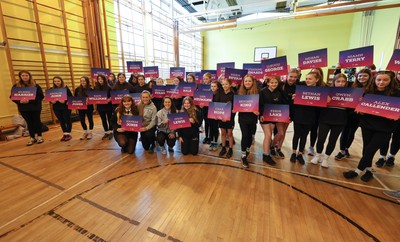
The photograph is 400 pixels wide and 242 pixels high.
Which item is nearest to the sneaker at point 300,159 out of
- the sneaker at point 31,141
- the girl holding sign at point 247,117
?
the girl holding sign at point 247,117

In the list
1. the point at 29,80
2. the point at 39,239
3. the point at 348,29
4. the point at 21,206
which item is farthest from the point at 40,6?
the point at 348,29

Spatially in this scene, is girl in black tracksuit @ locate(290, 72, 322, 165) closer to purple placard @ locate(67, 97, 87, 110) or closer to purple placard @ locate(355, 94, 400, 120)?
purple placard @ locate(355, 94, 400, 120)

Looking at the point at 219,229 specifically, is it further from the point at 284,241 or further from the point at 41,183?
the point at 41,183

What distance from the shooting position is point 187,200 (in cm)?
223

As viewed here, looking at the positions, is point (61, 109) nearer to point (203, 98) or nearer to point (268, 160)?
point (203, 98)

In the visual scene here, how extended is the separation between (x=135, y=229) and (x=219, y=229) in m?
0.82

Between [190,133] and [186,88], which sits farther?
[186,88]

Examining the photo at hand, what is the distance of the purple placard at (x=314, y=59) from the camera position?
3.12 m

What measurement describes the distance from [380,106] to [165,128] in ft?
10.7

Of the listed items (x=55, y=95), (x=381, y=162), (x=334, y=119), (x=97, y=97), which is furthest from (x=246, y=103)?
(x=55, y=95)

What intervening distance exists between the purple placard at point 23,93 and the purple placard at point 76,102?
60 cm

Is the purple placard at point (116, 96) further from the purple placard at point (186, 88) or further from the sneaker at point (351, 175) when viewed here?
the sneaker at point (351, 175)

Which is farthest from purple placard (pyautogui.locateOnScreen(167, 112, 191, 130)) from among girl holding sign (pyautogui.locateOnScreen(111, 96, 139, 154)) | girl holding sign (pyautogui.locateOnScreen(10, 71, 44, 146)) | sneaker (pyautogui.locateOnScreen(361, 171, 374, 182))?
girl holding sign (pyautogui.locateOnScreen(10, 71, 44, 146))

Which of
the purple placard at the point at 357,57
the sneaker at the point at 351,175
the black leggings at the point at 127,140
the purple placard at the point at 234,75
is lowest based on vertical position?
the sneaker at the point at 351,175
